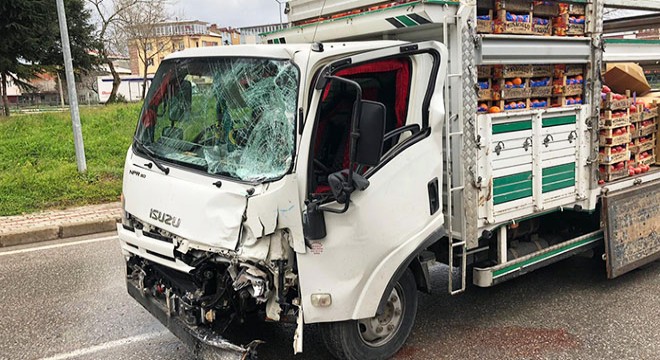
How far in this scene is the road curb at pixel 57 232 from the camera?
7336 millimetres

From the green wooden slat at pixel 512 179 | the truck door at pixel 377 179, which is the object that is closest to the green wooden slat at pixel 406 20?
the truck door at pixel 377 179

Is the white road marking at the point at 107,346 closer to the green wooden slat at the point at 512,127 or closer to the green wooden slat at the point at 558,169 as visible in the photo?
the green wooden slat at the point at 512,127

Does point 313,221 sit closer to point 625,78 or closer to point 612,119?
point 612,119

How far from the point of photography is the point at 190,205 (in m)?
3.34

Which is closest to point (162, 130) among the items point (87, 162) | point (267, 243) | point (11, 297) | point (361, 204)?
point (267, 243)

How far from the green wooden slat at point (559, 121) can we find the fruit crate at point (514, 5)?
88 centimetres

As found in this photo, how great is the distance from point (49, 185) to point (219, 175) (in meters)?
7.04

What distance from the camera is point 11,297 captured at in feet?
17.7

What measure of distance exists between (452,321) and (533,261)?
834 millimetres

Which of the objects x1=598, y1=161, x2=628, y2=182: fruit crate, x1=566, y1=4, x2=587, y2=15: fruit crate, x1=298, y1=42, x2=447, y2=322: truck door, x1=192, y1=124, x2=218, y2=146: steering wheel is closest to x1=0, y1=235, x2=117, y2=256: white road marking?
x1=192, y1=124, x2=218, y2=146: steering wheel

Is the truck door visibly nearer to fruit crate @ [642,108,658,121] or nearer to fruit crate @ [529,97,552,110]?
fruit crate @ [529,97,552,110]

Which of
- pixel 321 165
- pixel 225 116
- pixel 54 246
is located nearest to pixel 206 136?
pixel 225 116

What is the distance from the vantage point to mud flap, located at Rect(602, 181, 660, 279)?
4977 millimetres

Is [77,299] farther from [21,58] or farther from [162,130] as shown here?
[21,58]
